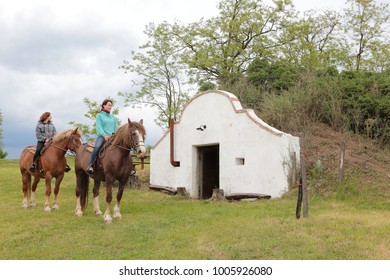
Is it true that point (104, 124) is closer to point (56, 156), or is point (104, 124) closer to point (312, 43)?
point (56, 156)

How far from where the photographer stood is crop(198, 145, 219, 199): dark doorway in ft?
53.8

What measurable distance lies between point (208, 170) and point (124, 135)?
23.8ft

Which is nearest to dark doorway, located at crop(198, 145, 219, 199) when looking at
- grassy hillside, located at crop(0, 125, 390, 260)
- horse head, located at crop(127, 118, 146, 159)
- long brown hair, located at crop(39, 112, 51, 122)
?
grassy hillside, located at crop(0, 125, 390, 260)

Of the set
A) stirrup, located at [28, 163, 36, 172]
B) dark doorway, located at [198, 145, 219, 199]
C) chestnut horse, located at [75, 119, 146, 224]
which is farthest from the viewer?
dark doorway, located at [198, 145, 219, 199]

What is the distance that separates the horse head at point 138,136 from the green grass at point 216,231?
5.62ft

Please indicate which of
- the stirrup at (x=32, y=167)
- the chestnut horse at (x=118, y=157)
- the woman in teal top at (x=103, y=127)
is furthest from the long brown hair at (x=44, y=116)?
the woman in teal top at (x=103, y=127)

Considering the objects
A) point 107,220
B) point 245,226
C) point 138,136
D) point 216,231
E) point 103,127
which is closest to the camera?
point 216,231

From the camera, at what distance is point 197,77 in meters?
28.6

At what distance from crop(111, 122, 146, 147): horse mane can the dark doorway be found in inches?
256

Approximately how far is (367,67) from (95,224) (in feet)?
79.0

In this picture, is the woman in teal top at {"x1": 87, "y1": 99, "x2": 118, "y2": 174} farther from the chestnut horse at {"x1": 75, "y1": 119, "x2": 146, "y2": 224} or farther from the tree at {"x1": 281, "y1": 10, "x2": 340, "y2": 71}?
the tree at {"x1": 281, "y1": 10, "x2": 340, "y2": 71}

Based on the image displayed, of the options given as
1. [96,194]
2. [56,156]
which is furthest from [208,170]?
[56,156]

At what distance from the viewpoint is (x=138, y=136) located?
A: 965cm

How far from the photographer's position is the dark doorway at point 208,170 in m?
16.4
